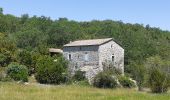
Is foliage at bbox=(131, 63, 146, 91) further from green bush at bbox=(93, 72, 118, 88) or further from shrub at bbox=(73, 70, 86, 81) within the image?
shrub at bbox=(73, 70, 86, 81)

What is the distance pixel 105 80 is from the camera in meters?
54.6

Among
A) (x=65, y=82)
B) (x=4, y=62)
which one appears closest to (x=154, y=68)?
(x=65, y=82)

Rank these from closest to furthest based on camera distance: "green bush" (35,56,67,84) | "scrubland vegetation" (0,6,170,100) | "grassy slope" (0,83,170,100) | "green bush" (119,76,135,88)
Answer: "grassy slope" (0,83,170,100), "scrubland vegetation" (0,6,170,100), "green bush" (35,56,67,84), "green bush" (119,76,135,88)

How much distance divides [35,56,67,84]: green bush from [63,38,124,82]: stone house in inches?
189

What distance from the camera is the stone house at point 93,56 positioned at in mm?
60062

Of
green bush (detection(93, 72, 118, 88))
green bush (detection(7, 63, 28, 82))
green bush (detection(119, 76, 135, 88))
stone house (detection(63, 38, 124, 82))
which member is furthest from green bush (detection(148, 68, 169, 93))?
green bush (detection(7, 63, 28, 82))

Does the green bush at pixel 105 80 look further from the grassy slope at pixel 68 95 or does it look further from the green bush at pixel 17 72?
the grassy slope at pixel 68 95

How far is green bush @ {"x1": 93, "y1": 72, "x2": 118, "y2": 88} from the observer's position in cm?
5432

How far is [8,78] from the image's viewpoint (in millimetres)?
51250

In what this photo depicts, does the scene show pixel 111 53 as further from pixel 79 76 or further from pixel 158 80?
pixel 158 80

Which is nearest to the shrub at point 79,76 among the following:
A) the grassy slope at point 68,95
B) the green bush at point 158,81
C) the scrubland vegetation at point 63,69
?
the scrubland vegetation at point 63,69

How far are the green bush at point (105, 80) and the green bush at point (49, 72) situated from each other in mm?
4506

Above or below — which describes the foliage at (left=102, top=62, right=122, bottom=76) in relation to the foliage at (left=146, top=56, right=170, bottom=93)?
above

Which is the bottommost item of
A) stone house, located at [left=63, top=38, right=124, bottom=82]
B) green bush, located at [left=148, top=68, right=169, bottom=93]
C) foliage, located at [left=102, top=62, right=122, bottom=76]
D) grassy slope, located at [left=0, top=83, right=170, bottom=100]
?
grassy slope, located at [left=0, top=83, right=170, bottom=100]
